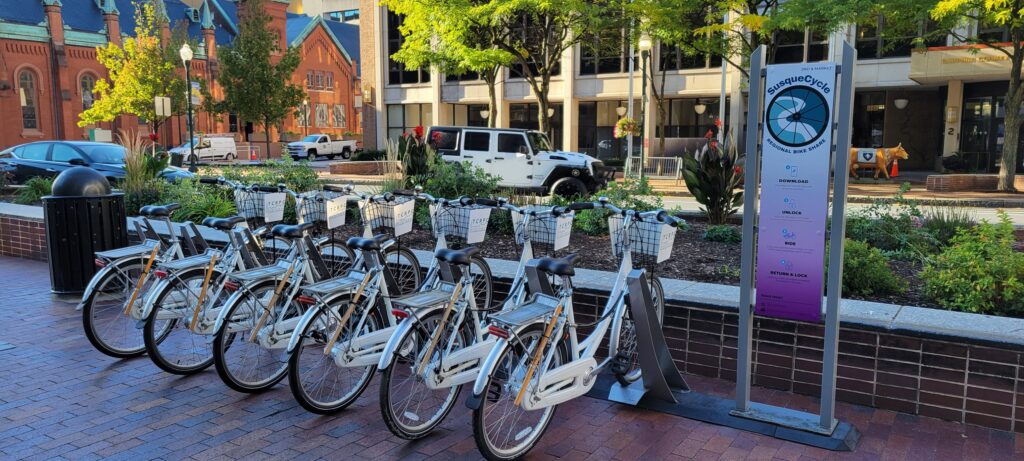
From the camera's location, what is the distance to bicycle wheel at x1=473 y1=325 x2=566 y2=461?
12.5 ft

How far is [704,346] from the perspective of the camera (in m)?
5.19

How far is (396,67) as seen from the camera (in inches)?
1718

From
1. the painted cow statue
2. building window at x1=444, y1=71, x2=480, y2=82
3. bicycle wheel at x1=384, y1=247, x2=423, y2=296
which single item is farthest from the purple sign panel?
building window at x1=444, y1=71, x2=480, y2=82

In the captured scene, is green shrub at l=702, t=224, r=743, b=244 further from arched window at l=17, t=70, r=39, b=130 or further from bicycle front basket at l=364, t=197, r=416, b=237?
arched window at l=17, t=70, r=39, b=130

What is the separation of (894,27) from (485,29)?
12.4 m

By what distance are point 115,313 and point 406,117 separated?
1538 inches

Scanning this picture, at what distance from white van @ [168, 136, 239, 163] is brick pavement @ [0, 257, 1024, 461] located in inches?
1589

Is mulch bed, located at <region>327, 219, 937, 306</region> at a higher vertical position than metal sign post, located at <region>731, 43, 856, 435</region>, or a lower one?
lower

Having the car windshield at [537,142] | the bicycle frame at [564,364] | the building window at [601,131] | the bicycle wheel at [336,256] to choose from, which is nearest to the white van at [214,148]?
the building window at [601,131]

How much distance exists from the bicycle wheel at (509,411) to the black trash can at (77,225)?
5588 mm

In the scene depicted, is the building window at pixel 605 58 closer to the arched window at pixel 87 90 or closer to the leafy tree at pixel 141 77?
the leafy tree at pixel 141 77

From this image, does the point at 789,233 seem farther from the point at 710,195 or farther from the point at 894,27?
the point at 894,27

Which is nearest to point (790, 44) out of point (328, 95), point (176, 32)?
point (176, 32)

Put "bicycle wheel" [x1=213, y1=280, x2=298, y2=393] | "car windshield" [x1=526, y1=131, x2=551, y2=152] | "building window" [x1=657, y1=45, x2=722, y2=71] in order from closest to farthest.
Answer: "bicycle wheel" [x1=213, y1=280, x2=298, y2=393] → "car windshield" [x1=526, y1=131, x2=551, y2=152] → "building window" [x1=657, y1=45, x2=722, y2=71]
